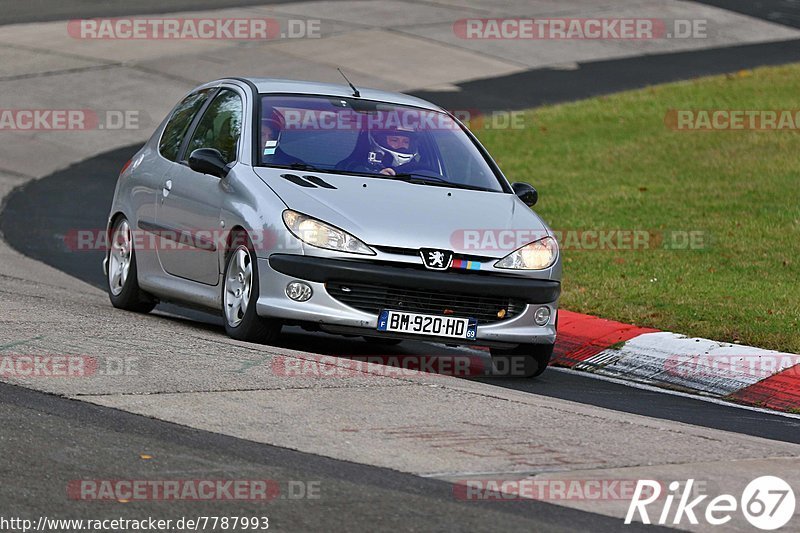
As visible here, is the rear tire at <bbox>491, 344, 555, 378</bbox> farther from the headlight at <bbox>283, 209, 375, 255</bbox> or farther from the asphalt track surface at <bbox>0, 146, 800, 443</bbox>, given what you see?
the headlight at <bbox>283, 209, 375, 255</bbox>

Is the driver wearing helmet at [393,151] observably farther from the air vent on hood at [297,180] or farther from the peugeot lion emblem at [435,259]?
the peugeot lion emblem at [435,259]

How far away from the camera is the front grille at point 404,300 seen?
28.7ft

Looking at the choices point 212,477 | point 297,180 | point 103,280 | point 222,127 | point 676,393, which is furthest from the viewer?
point 103,280

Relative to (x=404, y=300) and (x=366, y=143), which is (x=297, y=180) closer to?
(x=366, y=143)

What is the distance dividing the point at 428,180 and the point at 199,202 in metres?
1.44

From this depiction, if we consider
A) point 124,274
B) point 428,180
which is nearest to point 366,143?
point 428,180

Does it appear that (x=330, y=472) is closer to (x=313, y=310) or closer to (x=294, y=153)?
(x=313, y=310)

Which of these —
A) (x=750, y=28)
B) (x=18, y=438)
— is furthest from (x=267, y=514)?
(x=750, y=28)

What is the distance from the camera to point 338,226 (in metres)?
8.77

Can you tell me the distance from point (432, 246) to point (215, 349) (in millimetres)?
1344

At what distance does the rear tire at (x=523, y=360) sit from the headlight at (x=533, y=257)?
536mm

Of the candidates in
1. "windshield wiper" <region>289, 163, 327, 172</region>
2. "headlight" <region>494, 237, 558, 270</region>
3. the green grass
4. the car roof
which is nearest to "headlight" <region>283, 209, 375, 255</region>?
"windshield wiper" <region>289, 163, 327, 172</region>

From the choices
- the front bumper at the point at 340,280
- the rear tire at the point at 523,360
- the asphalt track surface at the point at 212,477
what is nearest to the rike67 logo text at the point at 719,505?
the asphalt track surface at the point at 212,477

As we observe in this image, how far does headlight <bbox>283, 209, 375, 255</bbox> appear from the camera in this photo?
8719mm
